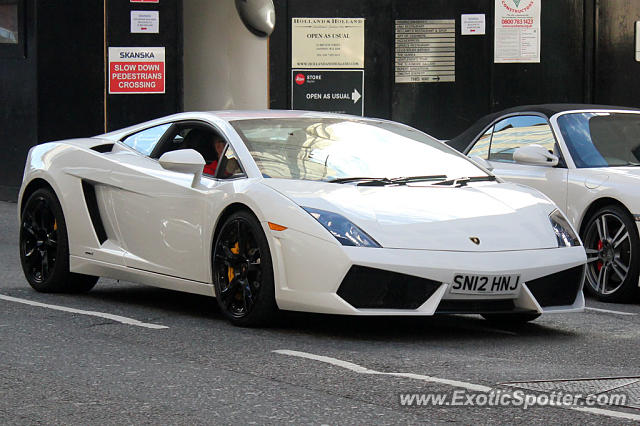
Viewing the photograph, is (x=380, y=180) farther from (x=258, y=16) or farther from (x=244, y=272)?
(x=258, y=16)

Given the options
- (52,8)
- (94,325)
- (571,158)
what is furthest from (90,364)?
(52,8)

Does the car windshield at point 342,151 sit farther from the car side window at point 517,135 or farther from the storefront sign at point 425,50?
the storefront sign at point 425,50

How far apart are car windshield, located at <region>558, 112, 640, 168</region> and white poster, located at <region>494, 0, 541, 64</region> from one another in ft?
25.8

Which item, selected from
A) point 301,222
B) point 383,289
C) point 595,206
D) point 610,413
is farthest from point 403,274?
point 595,206

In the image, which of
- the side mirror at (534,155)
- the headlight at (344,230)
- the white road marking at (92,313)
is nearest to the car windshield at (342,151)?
the headlight at (344,230)

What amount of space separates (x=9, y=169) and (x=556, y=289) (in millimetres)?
11993

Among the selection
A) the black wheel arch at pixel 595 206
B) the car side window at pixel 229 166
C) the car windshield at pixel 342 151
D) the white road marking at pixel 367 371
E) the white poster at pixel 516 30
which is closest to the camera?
the white road marking at pixel 367 371

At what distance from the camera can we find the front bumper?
6.62m

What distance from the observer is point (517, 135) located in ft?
33.7

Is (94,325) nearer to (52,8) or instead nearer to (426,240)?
(426,240)

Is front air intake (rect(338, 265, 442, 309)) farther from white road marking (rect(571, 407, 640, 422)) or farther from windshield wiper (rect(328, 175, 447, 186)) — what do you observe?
white road marking (rect(571, 407, 640, 422))

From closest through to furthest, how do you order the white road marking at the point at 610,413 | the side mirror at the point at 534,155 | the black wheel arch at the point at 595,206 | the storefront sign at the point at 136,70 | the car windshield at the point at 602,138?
the white road marking at the point at 610,413, the black wheel arch at the point at 595,206, the side mirror at the point at 534,155, the car windshield at the point at 602,138, the storefront sign at the point at 136,70

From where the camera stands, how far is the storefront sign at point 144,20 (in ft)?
56.0

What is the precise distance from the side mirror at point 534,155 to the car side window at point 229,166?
2.66 metres
